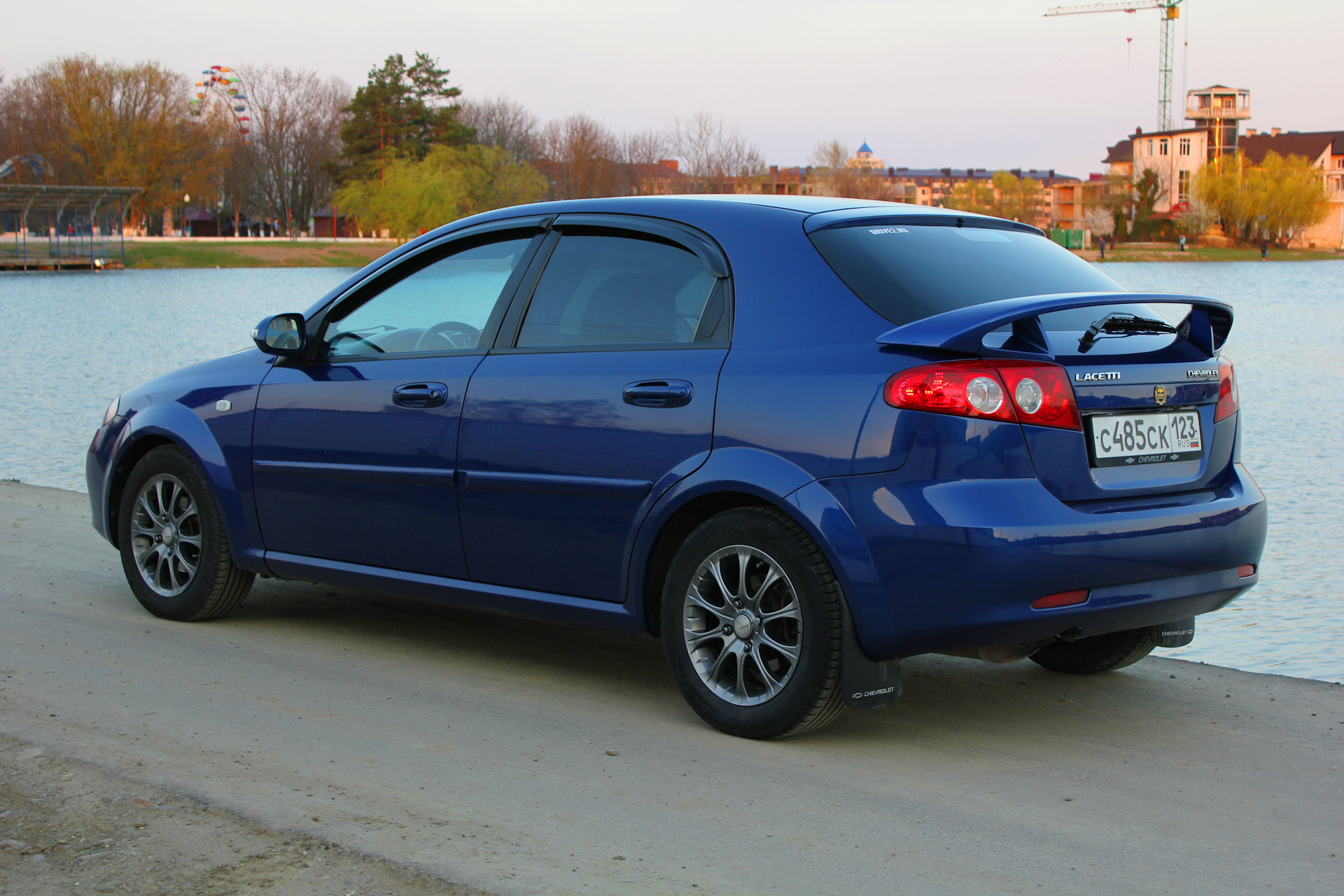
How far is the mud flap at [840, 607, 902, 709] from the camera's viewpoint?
385 centimetres

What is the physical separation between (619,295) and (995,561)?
5.21 ft

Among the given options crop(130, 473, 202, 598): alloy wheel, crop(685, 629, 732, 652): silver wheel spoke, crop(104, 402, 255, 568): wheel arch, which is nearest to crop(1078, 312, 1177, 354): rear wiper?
crop(685, 629, 732, 652): silver wheel spoke

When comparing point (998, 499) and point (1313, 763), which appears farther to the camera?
point (1313, 763)

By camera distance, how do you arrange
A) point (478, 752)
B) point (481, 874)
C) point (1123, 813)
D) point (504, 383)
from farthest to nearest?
1. point (504, 383)
2. point (478, 752)
3. point (1123, 813)
4. point (481, 874)

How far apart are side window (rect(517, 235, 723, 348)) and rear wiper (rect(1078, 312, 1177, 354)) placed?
109 centimetres

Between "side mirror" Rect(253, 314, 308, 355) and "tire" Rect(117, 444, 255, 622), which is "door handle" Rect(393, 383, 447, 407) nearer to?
"side mirror" Rect(253, 314, 308, 355)

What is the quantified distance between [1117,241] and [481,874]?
13353 centimetres

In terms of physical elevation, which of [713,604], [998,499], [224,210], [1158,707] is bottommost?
[1158,707]

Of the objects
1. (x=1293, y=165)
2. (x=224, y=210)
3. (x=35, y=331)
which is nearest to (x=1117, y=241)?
(x=1293, y=165)

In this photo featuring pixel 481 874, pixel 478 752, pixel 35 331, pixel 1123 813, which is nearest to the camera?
pixel 481 874

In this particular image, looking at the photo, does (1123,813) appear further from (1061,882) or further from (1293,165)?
(1293,165)

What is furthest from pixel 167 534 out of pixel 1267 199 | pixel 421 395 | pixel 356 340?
pixel 1267 199

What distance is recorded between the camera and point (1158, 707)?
4.64 meters

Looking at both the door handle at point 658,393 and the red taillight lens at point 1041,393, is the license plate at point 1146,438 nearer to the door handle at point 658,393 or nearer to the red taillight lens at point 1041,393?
the red taillight lens at point 1041,393
